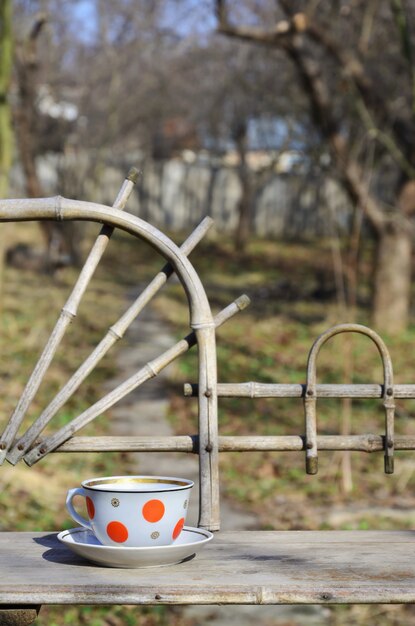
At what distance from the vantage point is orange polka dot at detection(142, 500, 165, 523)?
2131 mm

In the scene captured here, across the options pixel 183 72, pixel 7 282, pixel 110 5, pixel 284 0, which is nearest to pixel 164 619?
pixel 284 0

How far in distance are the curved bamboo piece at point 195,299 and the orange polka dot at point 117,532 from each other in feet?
1.65

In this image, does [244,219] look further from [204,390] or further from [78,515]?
[78,515]

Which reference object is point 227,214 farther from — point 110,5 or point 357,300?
point 357,300

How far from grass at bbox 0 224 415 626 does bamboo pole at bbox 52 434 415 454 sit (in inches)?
75.6

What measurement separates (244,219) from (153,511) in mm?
18144

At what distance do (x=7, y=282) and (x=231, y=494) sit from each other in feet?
27.6

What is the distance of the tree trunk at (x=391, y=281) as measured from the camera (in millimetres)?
11438

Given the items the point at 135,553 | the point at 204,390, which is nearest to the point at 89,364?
the point at 204,390

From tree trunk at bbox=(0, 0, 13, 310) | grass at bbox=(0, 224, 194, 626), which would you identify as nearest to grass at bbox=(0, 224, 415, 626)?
grass at bbox=(0, 224, 194, 626)

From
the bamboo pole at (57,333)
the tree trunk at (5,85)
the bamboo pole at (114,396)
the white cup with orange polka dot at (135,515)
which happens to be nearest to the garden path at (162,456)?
the bamboo pole at (114,396)

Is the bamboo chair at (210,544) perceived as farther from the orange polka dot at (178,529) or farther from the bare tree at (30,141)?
the bare tree at (30,141)

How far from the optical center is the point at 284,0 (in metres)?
9.78

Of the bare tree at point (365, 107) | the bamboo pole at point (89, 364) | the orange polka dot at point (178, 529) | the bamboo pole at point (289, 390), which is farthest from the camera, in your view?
the bare tree at point (365, 107)
